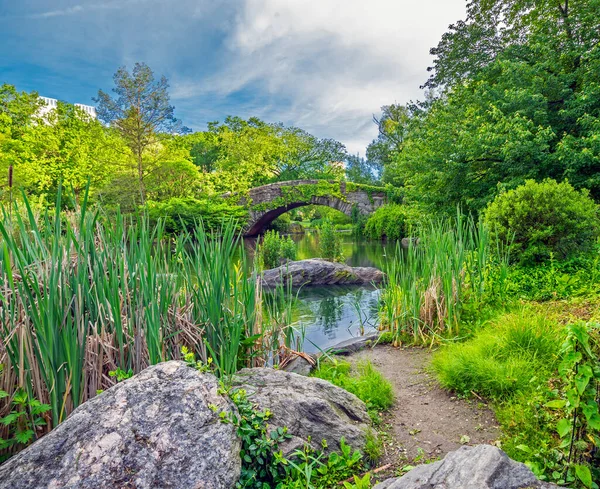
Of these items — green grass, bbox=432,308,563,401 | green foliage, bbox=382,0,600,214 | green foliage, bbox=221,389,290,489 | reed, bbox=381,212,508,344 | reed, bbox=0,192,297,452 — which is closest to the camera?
green foliage, bbox=221,389,290,489

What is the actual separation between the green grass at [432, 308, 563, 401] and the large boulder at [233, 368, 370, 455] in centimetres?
90

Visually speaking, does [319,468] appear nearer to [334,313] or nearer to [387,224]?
[334,313]

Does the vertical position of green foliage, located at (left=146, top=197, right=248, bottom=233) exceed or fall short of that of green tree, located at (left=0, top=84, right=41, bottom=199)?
it falls short

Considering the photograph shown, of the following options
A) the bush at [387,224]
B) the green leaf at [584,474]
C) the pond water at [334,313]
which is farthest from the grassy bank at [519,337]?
the bush at [387,224]

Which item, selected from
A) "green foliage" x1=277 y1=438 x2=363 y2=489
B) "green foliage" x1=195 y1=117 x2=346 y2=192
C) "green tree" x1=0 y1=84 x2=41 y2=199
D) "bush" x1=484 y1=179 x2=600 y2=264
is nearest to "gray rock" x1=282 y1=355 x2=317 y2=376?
"green foliage" x1=277 y1=438 x2=363 y2=489

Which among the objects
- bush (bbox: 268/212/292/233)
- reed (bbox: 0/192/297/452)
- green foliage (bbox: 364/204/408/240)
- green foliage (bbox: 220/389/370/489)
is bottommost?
green foliage (bbox: 220/389/370/489)

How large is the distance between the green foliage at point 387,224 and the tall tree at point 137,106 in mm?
11314

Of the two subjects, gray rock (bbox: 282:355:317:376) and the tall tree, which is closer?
gray rock (bbox: 282:355:317:376)

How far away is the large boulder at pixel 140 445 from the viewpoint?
1268mm

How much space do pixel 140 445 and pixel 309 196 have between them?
68.2 ft

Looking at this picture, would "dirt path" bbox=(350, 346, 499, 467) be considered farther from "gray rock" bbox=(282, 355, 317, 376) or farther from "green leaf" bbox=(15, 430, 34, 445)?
"green leaf" bbox=(15, 430, 34, 445)

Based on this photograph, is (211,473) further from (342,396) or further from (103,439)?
(342,396)

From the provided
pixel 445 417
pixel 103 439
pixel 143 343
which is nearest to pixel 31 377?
pixel 143 343

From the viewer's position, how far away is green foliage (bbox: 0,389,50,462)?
161 cm
